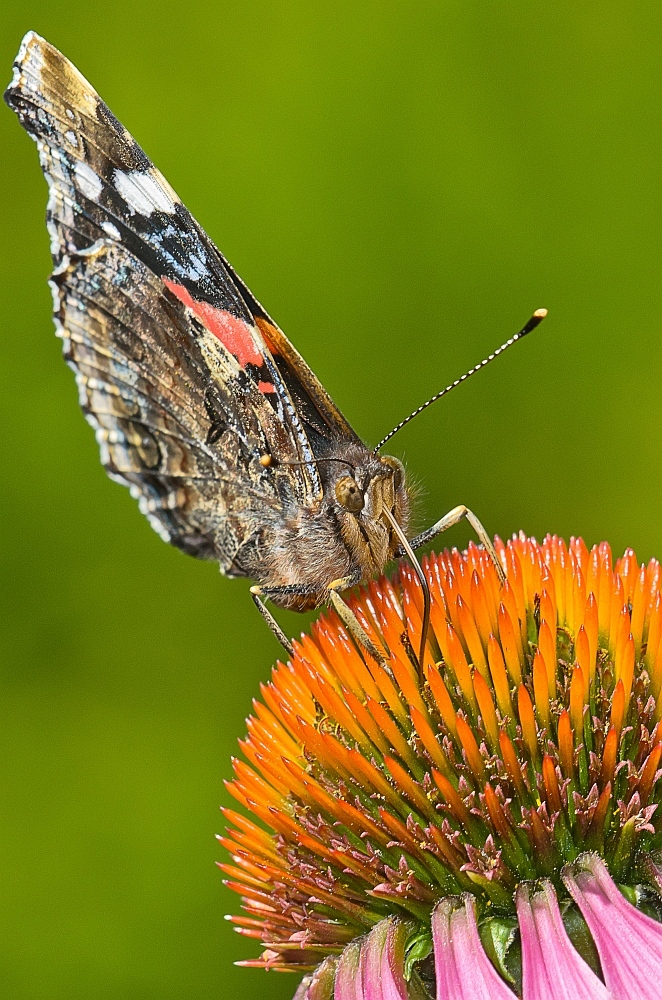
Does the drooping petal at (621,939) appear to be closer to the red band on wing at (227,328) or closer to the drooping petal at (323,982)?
the drooping petal at (323,982)

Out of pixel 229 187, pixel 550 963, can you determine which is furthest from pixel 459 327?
pixel 550 963

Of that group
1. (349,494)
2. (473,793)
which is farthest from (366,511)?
(473,793)

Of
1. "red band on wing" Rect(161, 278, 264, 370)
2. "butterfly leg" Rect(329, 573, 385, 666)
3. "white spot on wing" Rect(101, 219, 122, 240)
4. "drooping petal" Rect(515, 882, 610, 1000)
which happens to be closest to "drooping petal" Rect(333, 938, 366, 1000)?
"drooping petal" Rect(515, 882, 610, 1000)

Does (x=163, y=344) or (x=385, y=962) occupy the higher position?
(x=163, y=344)

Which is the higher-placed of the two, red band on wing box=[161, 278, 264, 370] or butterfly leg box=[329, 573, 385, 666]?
red band on wing box=[161, 278, 264, 370]

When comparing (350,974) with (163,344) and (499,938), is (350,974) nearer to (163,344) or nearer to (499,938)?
(499,938)

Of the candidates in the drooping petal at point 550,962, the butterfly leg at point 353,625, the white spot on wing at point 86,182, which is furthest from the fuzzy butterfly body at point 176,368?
the drooping petal at point 550,962

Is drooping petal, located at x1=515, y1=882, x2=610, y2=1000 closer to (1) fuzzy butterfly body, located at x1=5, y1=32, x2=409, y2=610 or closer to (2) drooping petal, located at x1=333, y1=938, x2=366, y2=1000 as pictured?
(2) drooping petal, located at x1=333, y1=938, x2=366, y2=1000

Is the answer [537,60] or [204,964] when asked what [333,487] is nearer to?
[204,964]
